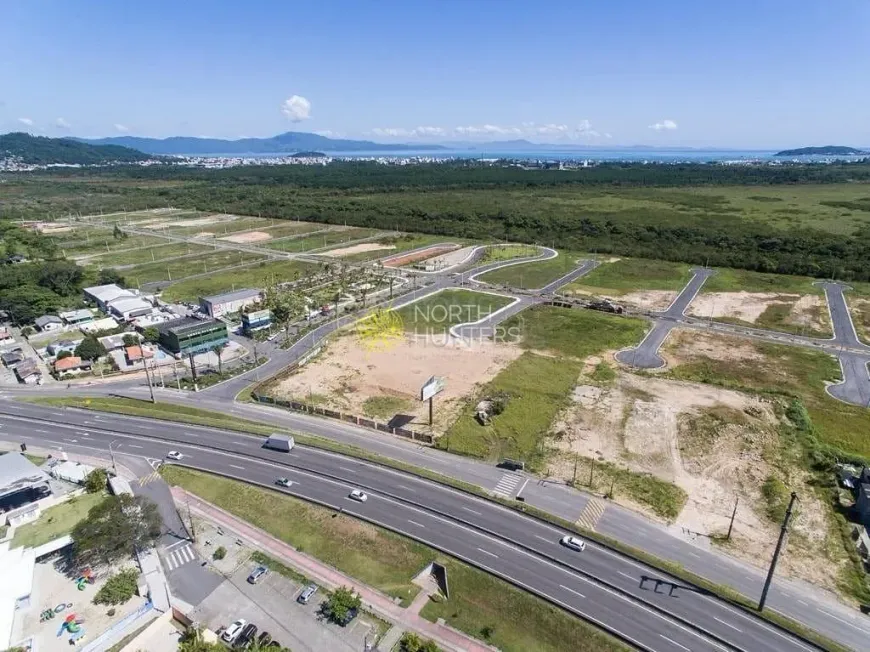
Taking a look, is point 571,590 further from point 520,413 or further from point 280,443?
point 280,443

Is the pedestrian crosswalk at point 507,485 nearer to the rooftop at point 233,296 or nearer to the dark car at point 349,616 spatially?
the dark car at point 349,616

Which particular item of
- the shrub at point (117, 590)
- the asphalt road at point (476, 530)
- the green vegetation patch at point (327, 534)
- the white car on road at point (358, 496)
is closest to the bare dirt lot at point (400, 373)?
the asphalt road at point (476, 530)

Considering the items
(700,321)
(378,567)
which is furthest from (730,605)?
(700,321)

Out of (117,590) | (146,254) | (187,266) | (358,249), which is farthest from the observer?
(358,249)

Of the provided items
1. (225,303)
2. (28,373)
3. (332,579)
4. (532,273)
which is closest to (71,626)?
(332,579)

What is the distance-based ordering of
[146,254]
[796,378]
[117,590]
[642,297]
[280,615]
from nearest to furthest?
1. [280,615]
2. [117,590]
3. [796,378]
4. [642,297]
5. [146,254]
